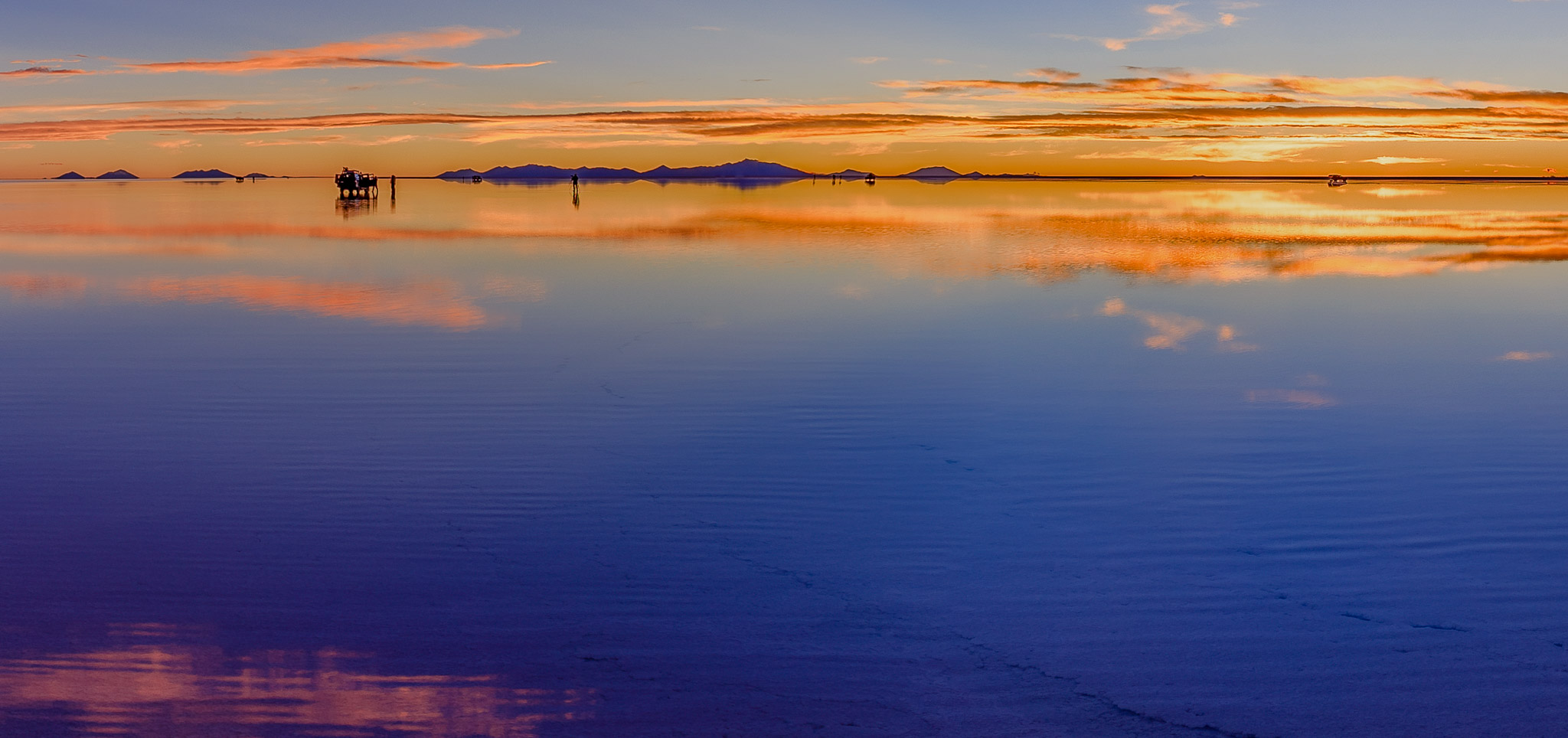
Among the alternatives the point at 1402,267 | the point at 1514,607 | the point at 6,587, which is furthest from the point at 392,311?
the point at 1402,267

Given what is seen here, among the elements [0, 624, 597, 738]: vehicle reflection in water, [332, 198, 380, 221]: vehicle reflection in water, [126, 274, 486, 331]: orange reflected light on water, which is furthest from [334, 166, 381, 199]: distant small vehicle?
[0, 624, 597, 738]: vehicle reflection in water

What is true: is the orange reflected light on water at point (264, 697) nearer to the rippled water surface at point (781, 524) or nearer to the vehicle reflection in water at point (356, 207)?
the rippled water surface at point (781, 524)

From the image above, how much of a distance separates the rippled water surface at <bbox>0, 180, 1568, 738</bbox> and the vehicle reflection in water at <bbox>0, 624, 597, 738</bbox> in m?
0.02

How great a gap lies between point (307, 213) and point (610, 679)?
54436 mm

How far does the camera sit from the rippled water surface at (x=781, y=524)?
15.0 feet

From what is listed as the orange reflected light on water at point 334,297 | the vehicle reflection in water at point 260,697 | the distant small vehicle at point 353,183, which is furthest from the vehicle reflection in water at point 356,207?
the vehicle reflection in water at point 260,697

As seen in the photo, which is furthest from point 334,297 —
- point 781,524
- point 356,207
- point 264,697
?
point 356,207

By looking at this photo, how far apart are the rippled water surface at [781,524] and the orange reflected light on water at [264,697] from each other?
0.02 metres

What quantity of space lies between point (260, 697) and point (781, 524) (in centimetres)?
301

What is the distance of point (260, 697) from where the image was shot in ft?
14.8

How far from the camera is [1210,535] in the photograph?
645 cm

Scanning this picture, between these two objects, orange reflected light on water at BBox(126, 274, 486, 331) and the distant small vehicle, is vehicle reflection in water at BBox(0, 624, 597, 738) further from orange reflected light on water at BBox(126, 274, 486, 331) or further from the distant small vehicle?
the distant small vehicle

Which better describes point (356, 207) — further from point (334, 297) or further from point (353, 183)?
point (334, 297)

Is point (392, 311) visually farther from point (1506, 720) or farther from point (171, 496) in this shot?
point (1506, 720)
